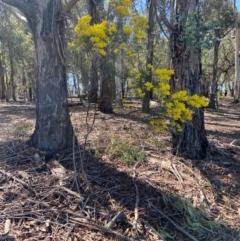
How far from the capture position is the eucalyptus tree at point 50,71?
428 cm

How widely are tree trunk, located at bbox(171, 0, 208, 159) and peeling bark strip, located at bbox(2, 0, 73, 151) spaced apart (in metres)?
1.64

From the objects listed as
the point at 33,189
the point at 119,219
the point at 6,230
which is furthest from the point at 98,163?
the point at 6,230

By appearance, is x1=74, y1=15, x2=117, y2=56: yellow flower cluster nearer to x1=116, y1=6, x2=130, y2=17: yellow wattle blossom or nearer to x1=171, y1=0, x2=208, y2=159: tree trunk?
x1=116, y1=6, x2=130, y2=17: yellow wattle blossom

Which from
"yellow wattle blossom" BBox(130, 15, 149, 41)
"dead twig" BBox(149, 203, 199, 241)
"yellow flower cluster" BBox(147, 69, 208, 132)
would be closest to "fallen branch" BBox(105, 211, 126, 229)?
"dead twig" BBox(149, 203, 199, 241)

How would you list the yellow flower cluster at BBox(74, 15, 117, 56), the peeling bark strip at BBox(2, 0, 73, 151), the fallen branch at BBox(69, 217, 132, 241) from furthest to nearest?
1. the peeling bark strip at BBox(2, 0, 73, 151)
2. the yellow flower cluster at BBox(74, 15, 117, 56)
3. the fallen branch at BBox(69, 217, 132, 241)

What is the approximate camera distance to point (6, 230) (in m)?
2.84

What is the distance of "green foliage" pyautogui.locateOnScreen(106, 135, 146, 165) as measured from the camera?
4.31 m

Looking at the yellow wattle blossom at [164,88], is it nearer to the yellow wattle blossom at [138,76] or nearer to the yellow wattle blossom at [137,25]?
the yellow wattle blossom at [138,76]

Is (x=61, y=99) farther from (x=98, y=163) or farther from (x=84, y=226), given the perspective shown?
(x=84, y=226)

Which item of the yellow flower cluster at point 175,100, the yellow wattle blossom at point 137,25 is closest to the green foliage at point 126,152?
the yellow flower cluster at point 175,100

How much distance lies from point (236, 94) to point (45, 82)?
17471mm

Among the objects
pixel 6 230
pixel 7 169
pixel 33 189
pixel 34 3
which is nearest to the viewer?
pixel 6 230

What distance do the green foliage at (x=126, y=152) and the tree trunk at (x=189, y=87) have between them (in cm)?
62

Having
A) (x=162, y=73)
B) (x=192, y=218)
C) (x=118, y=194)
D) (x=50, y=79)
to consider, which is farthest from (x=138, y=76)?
(x=192, y=218)
